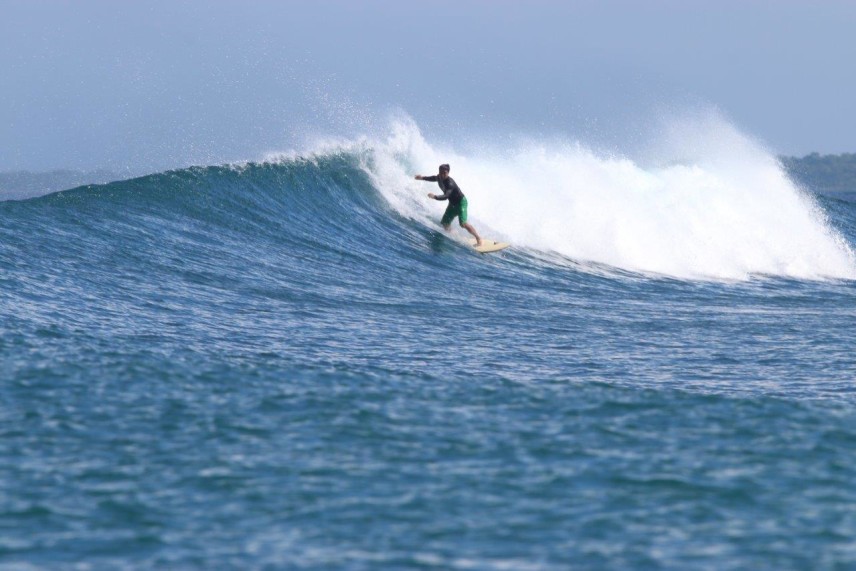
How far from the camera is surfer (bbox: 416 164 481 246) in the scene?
69.2 ft

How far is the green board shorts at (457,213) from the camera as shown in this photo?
70.9 ft

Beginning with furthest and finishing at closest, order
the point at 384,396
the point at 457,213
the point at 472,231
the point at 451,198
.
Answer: the point at 457,213
the point at 472,231
the point at 451,198
the point at 384,396

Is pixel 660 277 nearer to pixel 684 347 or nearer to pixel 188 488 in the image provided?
pixel 684 347

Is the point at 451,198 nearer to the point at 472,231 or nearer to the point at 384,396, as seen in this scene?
the point at 472,231

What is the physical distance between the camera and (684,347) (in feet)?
44.2

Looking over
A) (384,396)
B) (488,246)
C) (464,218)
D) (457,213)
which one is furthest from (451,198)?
(384,396)

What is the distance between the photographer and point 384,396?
927 centimetres

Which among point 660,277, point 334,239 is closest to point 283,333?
point 334,239

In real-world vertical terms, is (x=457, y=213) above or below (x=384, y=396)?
above

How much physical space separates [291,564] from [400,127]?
21.9 metres

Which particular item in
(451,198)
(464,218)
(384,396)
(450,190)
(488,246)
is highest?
(450,190)

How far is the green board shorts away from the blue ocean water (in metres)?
0.34

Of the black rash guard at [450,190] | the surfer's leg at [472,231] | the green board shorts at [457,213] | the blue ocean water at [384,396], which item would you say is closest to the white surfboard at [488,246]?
the surfer's leg at [472,231]

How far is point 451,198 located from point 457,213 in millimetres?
715
